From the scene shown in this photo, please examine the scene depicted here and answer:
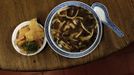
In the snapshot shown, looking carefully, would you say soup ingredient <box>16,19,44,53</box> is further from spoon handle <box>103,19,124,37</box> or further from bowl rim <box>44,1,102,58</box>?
spoon handle <box>103,19,124,37</box>

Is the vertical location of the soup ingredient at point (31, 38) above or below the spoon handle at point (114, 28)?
above

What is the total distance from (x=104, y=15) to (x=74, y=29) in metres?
0.12

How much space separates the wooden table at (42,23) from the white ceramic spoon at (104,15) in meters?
0.01

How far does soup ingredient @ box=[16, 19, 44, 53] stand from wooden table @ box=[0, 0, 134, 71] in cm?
3

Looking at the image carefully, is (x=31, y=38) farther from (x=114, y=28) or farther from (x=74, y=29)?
(x=114, y=28)

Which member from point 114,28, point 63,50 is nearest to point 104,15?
point 114,28

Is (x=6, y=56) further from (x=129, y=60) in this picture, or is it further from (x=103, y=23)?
(x=129, y=60)

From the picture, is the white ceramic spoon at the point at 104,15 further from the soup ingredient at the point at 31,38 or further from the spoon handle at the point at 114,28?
the soup ingredient at the point at 31,38

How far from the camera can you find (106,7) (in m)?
0.89

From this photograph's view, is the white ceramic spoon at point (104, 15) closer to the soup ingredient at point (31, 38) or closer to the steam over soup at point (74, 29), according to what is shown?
the steam over soup at point (74, 29)

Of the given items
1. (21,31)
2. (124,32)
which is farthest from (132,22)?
(21,31)

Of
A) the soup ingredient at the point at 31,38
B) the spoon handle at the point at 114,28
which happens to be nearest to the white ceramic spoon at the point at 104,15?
the spoon handle at the point at 114,28

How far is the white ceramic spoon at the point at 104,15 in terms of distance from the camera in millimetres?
858

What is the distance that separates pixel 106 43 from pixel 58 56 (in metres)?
0.17
